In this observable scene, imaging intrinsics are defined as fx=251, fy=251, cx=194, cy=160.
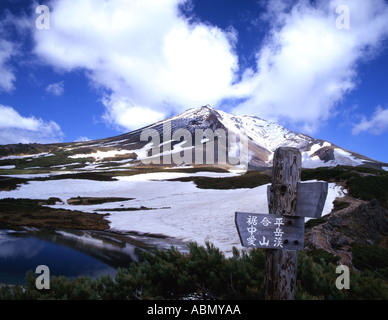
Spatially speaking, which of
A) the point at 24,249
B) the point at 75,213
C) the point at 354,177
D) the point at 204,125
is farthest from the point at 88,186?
the point at 204,125

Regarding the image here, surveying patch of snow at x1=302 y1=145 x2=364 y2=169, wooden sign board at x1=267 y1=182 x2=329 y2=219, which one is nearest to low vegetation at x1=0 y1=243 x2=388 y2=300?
wooden sign board at x1=267 y1=182 x2=329 y2=219

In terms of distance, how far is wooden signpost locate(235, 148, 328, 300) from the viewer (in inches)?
154

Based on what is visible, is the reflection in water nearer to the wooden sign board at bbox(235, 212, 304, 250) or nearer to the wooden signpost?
the wooden signpost

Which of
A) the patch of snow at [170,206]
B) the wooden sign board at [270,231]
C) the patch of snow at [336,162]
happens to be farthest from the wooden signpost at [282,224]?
the patch of snow at [336,162]

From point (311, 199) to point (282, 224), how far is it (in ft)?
1.99

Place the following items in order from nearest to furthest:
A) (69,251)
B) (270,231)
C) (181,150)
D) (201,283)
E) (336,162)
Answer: (270,231)
(201,283)
(69,251)
(181,150)
(336,162)

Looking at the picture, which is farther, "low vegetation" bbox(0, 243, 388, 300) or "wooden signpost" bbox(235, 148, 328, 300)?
"low vegetation" bbox(0, 243, 388, 300)

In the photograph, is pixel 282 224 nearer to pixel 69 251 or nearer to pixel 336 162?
pixel 69 251

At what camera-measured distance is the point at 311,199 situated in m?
3.81

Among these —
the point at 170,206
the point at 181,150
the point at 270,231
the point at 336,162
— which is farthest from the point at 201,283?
the point at 336,162

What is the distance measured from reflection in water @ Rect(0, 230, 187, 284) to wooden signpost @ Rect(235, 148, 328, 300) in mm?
9175

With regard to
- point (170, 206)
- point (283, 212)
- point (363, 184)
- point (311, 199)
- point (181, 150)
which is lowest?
point (283, 212)
